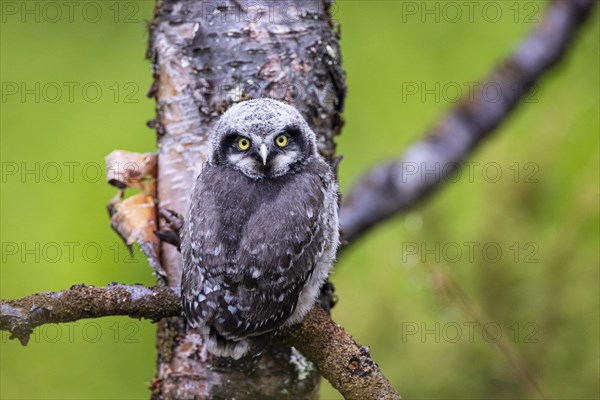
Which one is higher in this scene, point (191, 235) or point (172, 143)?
point (172, 143)

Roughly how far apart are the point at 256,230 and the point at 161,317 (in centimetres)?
38

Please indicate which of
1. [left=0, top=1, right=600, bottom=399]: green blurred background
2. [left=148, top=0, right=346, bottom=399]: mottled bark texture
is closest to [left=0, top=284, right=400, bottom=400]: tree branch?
[left=148, top=0, right=346, bottom=399]: mottled bark texture

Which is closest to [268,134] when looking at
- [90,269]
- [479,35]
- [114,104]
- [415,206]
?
[415,206]

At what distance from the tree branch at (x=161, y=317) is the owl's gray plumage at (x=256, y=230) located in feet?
0.21

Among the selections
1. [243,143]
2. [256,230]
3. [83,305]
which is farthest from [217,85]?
[83,305]

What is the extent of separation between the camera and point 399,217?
4.29 m

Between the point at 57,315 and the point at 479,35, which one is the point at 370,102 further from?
the point at 57,315

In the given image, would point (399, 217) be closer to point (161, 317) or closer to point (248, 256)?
point (248, 256)

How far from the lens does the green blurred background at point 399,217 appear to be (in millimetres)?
3488

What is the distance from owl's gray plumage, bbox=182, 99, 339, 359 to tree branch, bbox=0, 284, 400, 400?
63 mm

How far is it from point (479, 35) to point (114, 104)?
91.1 inches

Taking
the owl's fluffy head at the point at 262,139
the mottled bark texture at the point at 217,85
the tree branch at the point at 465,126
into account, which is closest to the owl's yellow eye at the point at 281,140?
the owl's fluffy head at the point at 262,139

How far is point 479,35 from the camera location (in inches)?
205

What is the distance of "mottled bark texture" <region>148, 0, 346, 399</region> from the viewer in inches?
108
